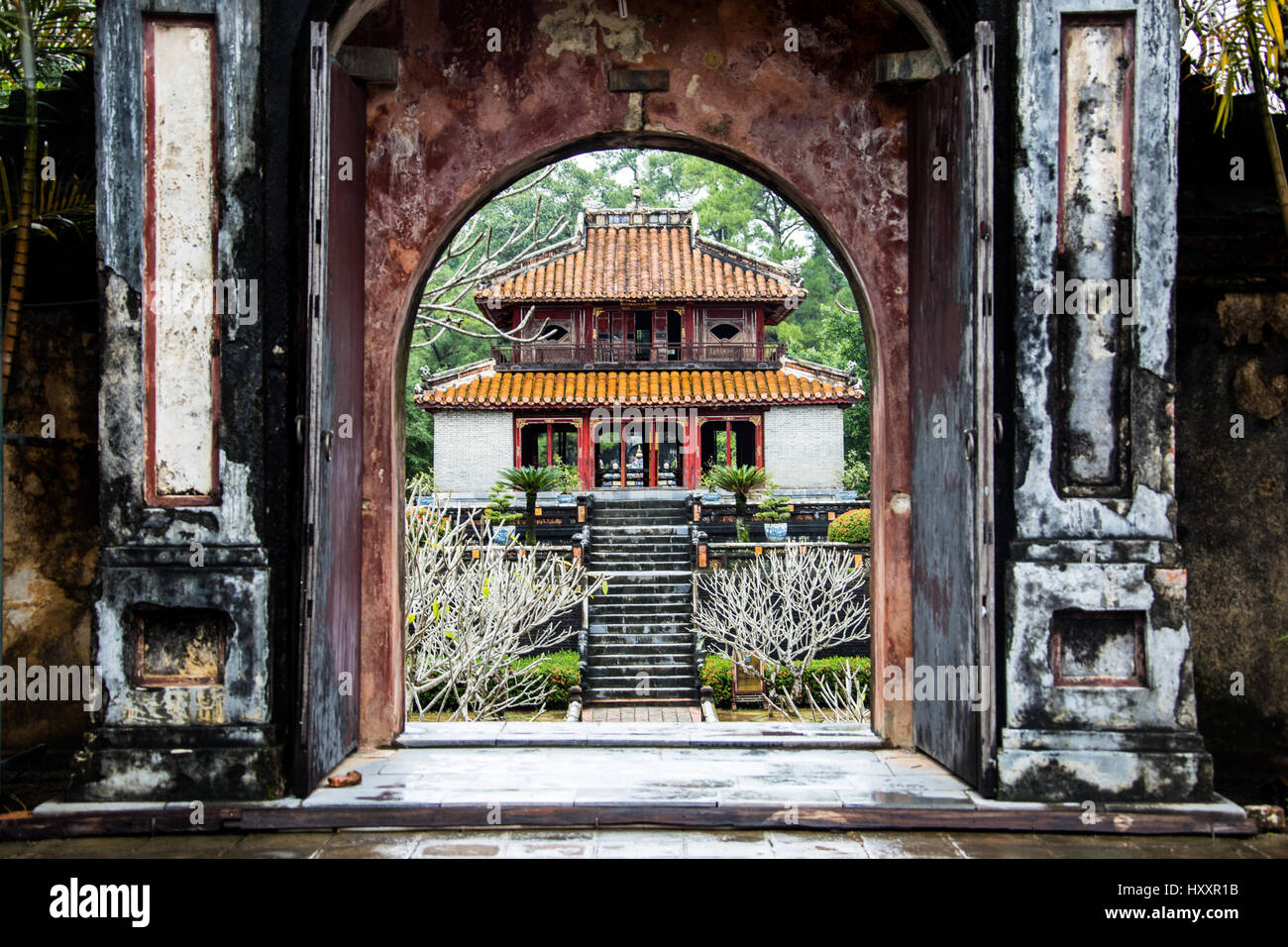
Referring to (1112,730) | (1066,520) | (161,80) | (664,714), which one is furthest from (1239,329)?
(664,714)

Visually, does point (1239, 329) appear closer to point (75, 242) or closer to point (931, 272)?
point (931, 272)

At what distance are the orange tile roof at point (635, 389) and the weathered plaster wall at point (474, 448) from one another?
3.14 feet

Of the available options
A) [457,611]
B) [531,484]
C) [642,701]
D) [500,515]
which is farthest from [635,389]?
[457,611]

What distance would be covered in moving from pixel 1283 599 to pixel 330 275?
4.16 metres

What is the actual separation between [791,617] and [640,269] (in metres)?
13.2

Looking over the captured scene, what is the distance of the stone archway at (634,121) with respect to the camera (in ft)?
15.6

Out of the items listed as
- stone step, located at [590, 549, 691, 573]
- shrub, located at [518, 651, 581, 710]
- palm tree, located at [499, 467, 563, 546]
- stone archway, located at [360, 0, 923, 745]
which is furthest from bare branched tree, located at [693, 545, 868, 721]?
stone archway, located at [360, 0, 923, 745]

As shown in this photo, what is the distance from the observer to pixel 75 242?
14.7ft

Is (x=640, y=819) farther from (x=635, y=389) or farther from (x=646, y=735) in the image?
(x=635, y=389)

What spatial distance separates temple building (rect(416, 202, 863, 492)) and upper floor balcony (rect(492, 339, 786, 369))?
3 cm

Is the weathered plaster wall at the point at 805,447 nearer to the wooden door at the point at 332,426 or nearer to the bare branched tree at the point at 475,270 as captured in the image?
the bare branched tree at the point at 475,270

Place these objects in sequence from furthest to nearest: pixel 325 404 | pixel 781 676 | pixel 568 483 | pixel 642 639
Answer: pixel 568 483, pixel 642 639, pixel 781 676, pixel 325 404

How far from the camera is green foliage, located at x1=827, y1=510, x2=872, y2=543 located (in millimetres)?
19172

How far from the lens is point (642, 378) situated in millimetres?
25875
